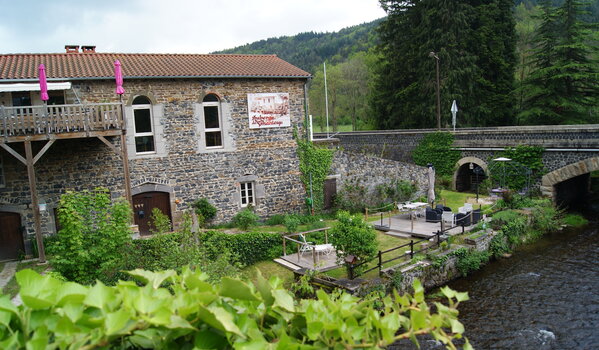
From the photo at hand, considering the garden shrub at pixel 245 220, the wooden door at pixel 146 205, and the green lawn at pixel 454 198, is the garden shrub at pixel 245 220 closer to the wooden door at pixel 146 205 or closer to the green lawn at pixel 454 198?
the wooden door at pixel 146 205

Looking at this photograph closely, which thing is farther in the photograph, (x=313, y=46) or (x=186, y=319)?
(x=313, y=46)

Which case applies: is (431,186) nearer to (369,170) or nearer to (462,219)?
(369,170)

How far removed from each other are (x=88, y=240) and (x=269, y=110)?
9.32 meters

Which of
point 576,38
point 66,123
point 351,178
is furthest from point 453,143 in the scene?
point 66,123

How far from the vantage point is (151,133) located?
53.1 feet

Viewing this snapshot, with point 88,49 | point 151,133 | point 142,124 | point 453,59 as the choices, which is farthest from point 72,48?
point 453,59

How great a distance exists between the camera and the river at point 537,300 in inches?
395

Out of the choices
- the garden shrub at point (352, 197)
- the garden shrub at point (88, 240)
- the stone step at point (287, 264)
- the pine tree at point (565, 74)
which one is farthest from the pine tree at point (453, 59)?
the garden shrub at point (88, 240)

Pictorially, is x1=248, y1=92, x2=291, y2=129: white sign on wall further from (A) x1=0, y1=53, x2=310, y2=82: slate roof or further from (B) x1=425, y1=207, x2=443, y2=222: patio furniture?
(B) x1=425, y1=207, x2=443, y2=222: patio furniture

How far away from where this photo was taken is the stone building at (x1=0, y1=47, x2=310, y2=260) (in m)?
14.0

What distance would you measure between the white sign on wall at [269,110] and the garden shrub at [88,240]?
7784 mm

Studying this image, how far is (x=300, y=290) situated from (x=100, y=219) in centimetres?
508

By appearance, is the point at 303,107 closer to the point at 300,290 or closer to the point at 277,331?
the point at 300,290

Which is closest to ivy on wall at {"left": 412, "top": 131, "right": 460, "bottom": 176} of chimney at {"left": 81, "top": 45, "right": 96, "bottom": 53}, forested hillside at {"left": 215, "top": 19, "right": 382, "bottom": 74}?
chimney at {"left": 81, "top": 45, "right": 96, "bottom": 53}
